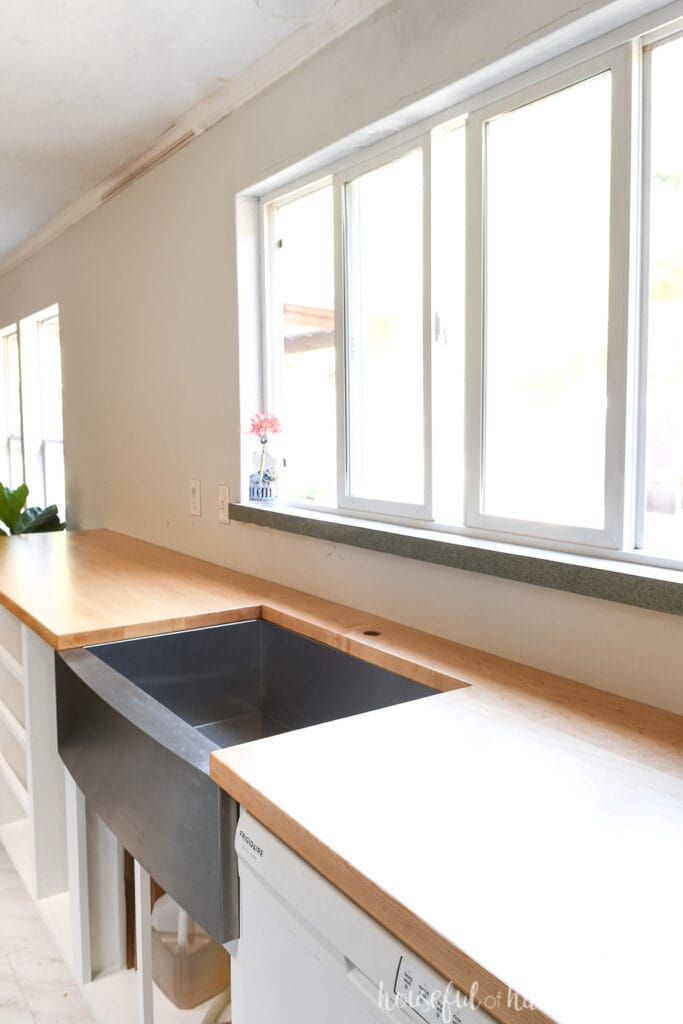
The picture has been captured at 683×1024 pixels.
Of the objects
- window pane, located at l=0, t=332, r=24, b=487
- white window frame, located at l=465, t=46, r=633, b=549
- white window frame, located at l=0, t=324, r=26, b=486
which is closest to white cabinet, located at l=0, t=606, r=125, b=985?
white window frame, located at l=465, t=46, r=633, b=549

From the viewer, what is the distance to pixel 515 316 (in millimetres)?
1516

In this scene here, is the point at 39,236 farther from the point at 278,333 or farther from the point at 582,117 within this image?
the point at 582,117

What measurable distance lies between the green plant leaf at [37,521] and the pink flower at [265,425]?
170 centimetres

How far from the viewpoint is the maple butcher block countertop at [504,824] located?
0.62 meters

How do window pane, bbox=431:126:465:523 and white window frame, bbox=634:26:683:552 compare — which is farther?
window pane, bbox=431:126:465:523

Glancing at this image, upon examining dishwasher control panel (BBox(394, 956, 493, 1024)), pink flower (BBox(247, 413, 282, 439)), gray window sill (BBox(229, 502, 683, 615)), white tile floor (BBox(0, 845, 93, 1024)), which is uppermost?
pink flower (BBox(247, 413, 282, 439))

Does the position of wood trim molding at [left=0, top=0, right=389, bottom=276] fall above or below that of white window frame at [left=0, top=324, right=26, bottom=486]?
above

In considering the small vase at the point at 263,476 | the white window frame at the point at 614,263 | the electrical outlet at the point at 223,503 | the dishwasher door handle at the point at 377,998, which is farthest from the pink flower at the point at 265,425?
the dishwasher door handle at the point at 377,998

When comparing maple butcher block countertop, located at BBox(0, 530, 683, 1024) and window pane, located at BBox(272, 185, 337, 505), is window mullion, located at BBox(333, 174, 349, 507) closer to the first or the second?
window pane, located at BBox(272, 185, 337, 505)

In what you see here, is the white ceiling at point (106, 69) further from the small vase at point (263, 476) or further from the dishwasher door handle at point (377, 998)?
the dishwasher door handle at point (377, 998)

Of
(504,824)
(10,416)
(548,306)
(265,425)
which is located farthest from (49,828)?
(10,416)

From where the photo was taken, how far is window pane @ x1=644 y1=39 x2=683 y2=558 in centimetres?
124

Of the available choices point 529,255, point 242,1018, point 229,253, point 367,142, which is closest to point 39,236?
point 229,253

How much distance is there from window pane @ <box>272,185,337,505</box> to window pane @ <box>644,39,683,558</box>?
0.88 metres
